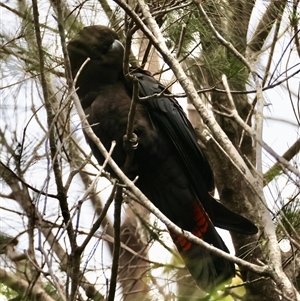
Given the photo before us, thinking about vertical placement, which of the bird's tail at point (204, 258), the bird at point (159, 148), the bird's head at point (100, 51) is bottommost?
the bird's tail at point (204, 258)

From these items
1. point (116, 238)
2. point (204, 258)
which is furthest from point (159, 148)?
point (116, 238)

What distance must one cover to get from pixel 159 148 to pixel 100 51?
47 centimetres

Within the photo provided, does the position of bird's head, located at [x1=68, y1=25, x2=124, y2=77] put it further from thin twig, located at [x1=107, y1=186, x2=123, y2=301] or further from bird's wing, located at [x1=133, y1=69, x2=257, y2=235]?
thin twig, located at [x1=107, y1=186, x2=123, y2=301]

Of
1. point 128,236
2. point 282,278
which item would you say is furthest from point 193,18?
point 128,236

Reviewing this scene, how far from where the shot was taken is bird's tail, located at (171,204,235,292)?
2340mm

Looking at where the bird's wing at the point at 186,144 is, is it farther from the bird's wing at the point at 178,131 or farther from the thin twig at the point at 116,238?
the thin twig at the point at 116,238

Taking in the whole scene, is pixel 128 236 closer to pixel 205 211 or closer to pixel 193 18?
pixel 205 211

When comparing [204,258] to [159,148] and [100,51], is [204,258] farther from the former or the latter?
[100,51]

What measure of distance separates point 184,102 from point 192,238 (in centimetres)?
248

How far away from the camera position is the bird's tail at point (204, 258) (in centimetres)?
234

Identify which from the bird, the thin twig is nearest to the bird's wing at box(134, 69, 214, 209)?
the bird

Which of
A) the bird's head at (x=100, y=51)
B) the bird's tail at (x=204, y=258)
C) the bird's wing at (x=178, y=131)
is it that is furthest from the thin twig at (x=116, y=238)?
the bird's head at (x=100, y=51)

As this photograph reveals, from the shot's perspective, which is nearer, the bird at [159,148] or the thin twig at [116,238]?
the thin twig at [116,238]

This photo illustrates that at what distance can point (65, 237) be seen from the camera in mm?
1985
